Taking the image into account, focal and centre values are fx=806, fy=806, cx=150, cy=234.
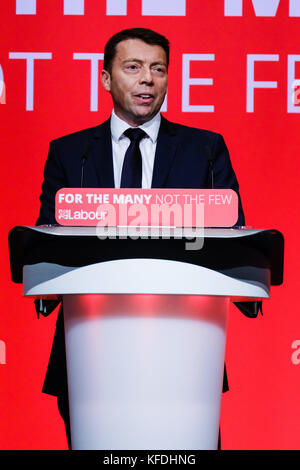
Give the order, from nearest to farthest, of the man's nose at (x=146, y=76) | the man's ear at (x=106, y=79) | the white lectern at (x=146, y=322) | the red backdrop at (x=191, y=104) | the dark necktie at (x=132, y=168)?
the white lectern at (x=146, y=322)
the dark necktie at (x=132, y=168)
the man's nose at (x=146, y=76)
the man's ear at (x=106, y=79)
the red backdrop at (x=191, y=104)

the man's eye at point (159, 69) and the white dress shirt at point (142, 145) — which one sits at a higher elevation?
the man's eye at point (159, 69)

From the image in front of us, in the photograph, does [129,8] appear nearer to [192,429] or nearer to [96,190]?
[96,190]

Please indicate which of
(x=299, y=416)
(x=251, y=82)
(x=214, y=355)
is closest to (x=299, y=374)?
(x=299, y=416)

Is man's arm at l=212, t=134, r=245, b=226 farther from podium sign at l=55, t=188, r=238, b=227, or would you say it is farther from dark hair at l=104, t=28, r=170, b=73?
podium sign at l=55, t=188, r=238, b=227

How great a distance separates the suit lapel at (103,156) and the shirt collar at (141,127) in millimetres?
19

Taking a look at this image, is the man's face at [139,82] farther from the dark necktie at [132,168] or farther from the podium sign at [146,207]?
the podium sign at [146,207]

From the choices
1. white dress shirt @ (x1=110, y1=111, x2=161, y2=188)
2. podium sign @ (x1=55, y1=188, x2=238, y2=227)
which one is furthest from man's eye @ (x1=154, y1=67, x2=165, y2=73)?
podium sign @ (x1=55, y1=188, x2=238, y2=227)

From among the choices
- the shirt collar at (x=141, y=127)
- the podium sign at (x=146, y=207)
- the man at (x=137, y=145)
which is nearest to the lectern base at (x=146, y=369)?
the podium sign at (x=146, y=207)

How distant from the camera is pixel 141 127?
2.57 m

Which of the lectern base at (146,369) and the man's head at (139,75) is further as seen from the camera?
the man's head at (139,75)

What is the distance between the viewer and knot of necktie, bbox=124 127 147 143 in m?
2.43

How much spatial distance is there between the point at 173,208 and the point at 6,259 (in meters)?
1.64

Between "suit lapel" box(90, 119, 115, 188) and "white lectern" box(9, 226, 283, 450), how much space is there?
0.76 m

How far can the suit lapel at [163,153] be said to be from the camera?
242 centimetres
